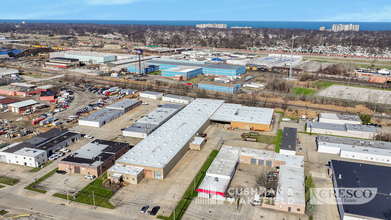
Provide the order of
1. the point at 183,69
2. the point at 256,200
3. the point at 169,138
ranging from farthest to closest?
the point at 183,69 → the point at 169,138 → the point at 256,200

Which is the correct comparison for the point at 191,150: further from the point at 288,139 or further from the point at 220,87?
the point at 220,87

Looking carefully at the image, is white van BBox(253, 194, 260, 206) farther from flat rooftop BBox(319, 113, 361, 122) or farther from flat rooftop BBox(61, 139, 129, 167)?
flat rooftop BBox(319, 113, 361, 122)

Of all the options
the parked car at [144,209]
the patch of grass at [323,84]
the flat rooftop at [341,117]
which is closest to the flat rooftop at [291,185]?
the parked car at [144,209]

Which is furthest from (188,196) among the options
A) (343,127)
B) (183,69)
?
(183,69)

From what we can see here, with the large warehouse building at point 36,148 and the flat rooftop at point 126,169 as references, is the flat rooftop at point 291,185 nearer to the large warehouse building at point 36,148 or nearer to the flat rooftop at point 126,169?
the flat rooftop at point 126,169

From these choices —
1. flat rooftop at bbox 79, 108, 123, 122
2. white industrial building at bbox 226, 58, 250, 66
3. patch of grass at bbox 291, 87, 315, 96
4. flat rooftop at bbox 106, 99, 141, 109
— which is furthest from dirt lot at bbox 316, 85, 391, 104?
flat rooftop at bbox 79, 108, 123, 122

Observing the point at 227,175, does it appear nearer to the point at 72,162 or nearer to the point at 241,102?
the point at 72,162

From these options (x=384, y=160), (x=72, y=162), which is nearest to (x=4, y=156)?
(x=72, y=162)
